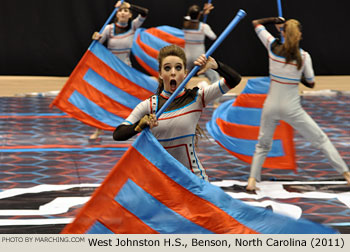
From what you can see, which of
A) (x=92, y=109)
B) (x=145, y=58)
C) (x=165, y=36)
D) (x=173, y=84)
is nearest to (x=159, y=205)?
(x=173, y=84)

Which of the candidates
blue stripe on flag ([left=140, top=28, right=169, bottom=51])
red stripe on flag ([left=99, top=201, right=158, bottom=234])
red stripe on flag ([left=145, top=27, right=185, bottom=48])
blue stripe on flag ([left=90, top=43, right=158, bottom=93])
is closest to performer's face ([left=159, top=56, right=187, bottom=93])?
red stripe on flag ([left=99, top=201, right=158, bottom=234])

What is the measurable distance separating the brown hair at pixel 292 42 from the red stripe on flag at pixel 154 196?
2770mm

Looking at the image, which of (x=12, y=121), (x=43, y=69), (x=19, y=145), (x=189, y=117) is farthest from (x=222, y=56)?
(x=189, y=117)

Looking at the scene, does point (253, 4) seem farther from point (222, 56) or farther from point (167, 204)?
point (167, 204)

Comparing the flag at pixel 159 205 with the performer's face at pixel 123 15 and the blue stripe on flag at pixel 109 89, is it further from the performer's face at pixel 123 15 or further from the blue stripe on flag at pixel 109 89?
the performer's face at pixel 123 15

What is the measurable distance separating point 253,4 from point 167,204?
13.2 m

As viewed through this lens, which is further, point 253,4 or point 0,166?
point 253,4

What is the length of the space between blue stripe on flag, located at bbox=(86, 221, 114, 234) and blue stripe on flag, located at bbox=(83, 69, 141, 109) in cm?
526

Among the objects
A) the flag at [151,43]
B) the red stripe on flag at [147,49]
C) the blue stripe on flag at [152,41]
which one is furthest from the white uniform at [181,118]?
the blue stripe on flag at [152,41]

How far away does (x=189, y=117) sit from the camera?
435cm

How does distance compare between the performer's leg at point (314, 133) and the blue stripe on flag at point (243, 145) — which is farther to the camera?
the blue stripe on flag at point (243, 145)

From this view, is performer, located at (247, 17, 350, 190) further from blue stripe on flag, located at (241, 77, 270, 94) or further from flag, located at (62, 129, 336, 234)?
flag, located at (62, 129, 336, 234)

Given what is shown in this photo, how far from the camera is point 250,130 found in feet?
25.1

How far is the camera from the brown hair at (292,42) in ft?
20.8
